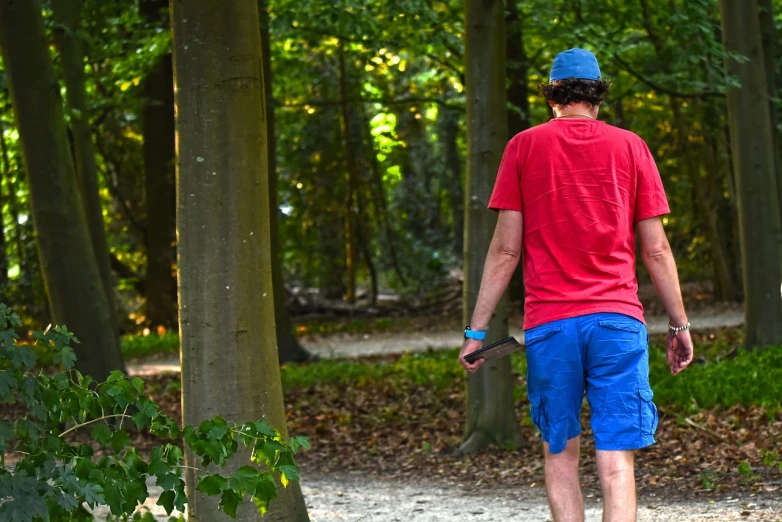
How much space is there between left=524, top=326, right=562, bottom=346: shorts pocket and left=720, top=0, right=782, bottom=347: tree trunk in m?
8.14

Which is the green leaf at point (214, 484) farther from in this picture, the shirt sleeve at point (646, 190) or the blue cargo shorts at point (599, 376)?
the shirt sleeve at point (646, 190)

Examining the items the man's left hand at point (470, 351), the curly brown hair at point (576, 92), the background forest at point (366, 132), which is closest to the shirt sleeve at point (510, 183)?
the curly brown hair at point (576, 92)

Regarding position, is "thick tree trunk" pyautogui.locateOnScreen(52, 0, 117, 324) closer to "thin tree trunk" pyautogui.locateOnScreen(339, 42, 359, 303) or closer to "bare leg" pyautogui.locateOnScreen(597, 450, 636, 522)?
"bare leg" pyautogui.locateOnScreen(597, 450, 636, 522)

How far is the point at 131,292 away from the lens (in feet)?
74.9

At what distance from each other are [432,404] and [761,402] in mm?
3474

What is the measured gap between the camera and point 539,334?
3.93 m

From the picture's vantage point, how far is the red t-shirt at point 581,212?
12.7 feet

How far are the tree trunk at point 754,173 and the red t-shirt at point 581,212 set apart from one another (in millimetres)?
7947

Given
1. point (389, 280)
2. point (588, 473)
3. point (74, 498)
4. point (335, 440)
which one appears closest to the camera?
point (74, 498)

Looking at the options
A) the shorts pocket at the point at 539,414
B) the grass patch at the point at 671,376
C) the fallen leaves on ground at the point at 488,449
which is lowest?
the fallen leaves on ground at the point at 488,449

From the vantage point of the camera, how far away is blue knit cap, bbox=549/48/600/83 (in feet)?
13.3

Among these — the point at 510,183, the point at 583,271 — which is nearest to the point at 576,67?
the point at 510,183

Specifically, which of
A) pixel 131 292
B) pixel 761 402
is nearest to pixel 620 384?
pixel 761 402

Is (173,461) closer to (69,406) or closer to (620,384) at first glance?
(69,406)
